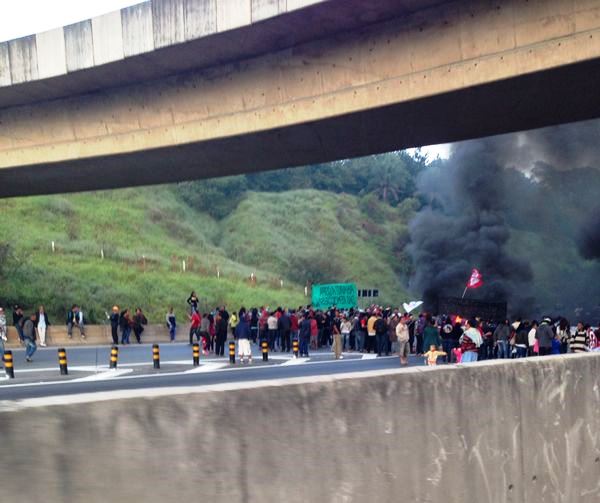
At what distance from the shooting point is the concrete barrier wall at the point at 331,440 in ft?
10.2

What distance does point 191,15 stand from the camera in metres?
17.3

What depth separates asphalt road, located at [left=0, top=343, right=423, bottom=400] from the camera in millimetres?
17938

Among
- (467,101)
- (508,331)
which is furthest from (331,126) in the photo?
(508,331)

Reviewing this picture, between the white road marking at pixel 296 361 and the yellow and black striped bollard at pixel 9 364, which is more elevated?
the yellow and black striped bollard at pixel 9 364

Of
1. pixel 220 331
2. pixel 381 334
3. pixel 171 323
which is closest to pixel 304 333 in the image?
pixel 381 334

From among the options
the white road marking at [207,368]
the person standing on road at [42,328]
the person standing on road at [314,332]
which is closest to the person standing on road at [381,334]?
the person standing on road at [314,332]

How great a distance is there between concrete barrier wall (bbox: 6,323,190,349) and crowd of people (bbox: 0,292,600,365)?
0.37 meters

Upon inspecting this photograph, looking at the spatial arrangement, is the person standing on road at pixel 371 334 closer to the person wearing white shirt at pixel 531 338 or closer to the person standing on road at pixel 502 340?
the person standing on road at pixel 502 340

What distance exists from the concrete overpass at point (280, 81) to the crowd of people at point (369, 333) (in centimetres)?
485

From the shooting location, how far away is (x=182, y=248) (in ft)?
200

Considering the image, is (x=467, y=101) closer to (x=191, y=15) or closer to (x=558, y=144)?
(x=191, y=15)

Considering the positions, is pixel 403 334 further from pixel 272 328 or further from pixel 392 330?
pixel 272 328

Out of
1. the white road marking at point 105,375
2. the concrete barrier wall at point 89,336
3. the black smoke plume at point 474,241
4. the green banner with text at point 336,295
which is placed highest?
the black smoke plume at point 474,241

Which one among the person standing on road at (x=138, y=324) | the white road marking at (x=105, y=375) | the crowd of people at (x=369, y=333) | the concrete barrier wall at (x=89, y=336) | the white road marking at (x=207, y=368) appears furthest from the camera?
the person standing on road at (x=138, y=324)
